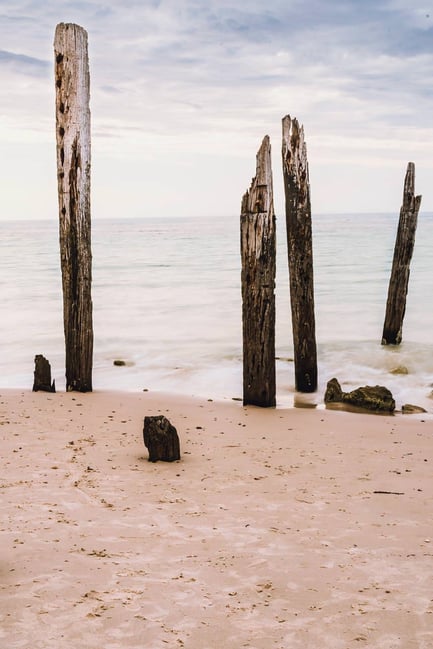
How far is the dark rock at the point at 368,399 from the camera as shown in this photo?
303 inches

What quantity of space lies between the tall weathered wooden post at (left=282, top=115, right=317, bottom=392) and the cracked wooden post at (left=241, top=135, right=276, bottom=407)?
98 cm

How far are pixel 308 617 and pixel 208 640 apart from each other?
0.45 m

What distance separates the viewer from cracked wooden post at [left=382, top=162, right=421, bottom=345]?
36.3 ft

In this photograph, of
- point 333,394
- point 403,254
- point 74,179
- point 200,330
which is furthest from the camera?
point 200,330

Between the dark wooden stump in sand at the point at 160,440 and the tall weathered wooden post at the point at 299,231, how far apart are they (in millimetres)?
3392

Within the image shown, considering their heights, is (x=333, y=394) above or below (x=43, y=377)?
below

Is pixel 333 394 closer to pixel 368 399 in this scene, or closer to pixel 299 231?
pixel 368 399

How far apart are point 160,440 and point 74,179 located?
3.06 meters

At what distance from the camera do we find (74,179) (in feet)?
23.5

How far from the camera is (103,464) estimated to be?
517 cm

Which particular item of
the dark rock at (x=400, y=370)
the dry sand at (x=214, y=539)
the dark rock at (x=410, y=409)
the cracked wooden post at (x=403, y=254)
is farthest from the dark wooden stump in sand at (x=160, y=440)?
the cracked wooden post at (x=403, y=254)

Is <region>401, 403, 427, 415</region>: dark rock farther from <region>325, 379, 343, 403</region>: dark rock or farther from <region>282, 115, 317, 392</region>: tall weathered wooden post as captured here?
<region>282, 115, 317, 392</region>: tall weathered wooden post

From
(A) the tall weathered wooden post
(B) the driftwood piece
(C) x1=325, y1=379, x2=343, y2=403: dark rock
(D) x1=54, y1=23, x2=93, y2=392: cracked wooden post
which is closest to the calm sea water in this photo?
(C) x1=325, y1=379, x2=343, y2=403: dark rock

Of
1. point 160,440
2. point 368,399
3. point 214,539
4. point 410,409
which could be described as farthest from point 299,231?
point 214,539
